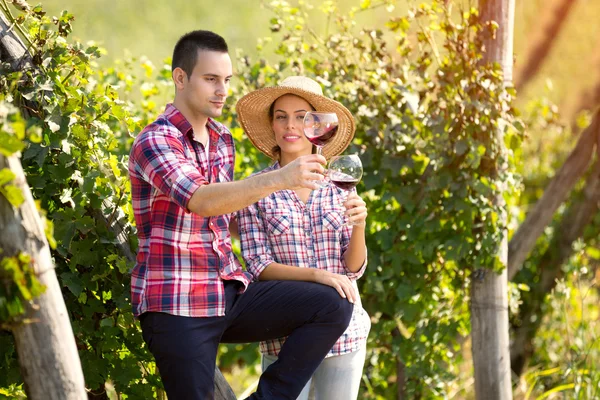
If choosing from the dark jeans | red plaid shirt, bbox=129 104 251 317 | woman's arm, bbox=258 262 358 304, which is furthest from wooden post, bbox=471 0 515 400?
red plaid shirt, bbox=129 104 251 317

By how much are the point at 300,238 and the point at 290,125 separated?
1.35 ft

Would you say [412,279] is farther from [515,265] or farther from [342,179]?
[342,179]

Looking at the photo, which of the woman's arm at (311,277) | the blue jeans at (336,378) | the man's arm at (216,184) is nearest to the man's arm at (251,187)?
the man's arm at (216,184)

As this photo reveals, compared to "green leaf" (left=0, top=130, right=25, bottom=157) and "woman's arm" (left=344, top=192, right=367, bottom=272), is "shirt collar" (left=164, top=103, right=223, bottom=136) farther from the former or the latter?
"green leaf" (left=0, top=130, right=25, bottom=157)

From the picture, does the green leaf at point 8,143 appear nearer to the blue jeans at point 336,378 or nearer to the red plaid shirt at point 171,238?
the red plaid shirt at point 171,238

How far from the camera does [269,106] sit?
125 inches

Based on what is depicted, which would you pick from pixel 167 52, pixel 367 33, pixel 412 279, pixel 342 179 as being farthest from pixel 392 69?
pixel 167 52

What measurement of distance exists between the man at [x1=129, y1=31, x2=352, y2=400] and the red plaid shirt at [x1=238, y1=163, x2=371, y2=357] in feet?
0.69

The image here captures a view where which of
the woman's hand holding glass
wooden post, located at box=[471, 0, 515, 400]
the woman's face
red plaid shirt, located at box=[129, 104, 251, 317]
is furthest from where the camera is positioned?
wooden post, located at box=[471, 0, 515, 400]

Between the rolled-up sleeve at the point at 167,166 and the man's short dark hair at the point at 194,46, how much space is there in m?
0.27

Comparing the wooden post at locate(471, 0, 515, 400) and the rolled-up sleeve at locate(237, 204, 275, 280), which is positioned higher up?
the rolled-up sleeve at locate(237, 204, 275, 280)

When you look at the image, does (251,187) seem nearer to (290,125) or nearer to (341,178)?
(341,178)

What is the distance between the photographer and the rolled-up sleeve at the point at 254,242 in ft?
9.46

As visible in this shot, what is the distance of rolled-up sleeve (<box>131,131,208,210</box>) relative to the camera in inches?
94.0
